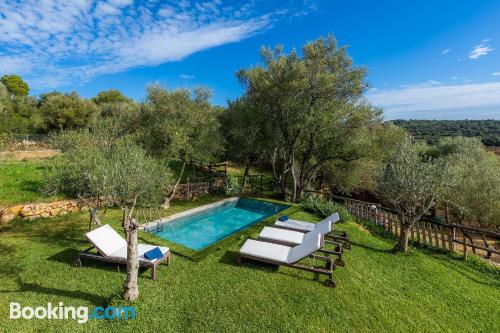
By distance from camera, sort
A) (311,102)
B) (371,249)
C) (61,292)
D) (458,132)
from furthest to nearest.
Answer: (458,132) → (311,102) → (371,249) → (61,292)

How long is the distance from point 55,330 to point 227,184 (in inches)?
582

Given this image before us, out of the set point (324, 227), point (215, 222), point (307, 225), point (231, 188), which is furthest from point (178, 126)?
A: point (324, 227)

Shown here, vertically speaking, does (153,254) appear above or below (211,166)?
below

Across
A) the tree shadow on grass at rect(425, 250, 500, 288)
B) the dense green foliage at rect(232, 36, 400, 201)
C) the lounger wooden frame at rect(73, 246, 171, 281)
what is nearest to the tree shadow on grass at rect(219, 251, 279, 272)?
the lounger wooden frame at rect(73, 246, 171, 281)

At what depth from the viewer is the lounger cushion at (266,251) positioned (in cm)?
774

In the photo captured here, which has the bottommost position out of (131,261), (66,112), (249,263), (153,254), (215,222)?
(215,222)

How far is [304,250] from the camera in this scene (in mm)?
7613

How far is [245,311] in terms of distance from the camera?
5891 millimetres

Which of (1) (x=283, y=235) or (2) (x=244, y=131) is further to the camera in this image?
(2) (x=244, y=131)

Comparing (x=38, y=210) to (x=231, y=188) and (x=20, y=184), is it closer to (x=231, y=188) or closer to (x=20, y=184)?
(x=20, y=184)

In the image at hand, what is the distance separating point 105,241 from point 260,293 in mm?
4938

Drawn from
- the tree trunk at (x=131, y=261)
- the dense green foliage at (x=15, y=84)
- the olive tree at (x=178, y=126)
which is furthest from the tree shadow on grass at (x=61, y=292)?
the dense green foliage at (x=15, y=84)

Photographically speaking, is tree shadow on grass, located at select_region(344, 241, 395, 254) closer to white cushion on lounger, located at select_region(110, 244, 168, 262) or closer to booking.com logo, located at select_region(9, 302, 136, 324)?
white cushion on lounger, located at select_region(110, 244, 168, 262)

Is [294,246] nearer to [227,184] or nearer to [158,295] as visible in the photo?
[158,295]
